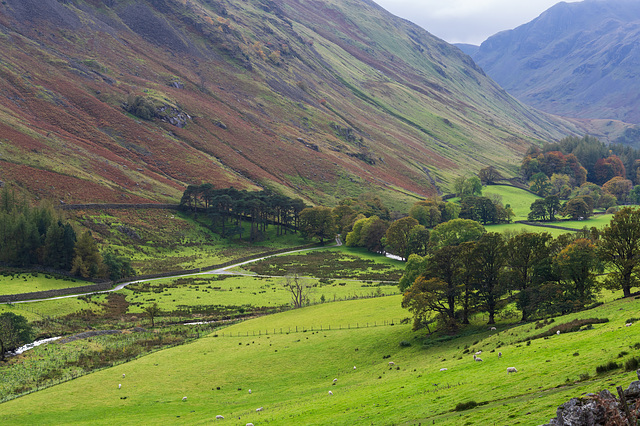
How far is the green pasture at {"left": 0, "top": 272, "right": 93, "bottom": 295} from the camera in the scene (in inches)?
3310

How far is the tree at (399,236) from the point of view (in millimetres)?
135375

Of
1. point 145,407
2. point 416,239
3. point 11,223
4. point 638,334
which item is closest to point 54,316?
point 11,223

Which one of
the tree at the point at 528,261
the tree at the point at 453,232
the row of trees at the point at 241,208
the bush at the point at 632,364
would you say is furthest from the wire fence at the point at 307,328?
the row of trees at the point at 241,208

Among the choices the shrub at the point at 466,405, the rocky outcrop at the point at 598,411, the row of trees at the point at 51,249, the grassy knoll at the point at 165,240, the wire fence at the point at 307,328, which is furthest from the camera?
the grassy knoll at the point at 165,240

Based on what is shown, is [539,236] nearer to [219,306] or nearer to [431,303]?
[431,303]

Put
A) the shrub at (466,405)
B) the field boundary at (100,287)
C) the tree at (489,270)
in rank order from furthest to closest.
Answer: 1. the field boundary at (100,287)
2. the tree at (489,270)
3. the shrub at (466,405)

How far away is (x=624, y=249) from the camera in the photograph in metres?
53.0

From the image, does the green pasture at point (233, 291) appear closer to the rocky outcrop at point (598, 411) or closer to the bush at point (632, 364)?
the bush at point (632, 364)

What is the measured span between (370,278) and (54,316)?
63.7 metres

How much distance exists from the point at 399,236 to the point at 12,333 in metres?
97.5

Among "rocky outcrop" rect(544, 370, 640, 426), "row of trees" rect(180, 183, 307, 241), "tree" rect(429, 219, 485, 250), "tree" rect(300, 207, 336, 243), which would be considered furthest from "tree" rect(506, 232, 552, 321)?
"row of trees" rect(180, 183, 307, 241)

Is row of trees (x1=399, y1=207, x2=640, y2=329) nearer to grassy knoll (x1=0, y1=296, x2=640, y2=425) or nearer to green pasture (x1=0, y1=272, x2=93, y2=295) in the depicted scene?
grassy knoll (x1=0, y1=296, x2=640, y2=425)

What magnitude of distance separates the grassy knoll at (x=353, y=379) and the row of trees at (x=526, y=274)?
12.8 ft

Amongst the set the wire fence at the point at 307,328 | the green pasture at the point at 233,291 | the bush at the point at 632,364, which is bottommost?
the wire fence at the point at 307,328
